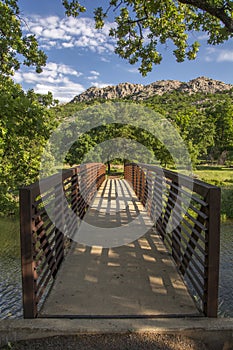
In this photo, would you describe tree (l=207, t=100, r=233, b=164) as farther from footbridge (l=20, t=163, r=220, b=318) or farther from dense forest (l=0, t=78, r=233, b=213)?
footbridge (l=20, t=163, r=220, b=318)

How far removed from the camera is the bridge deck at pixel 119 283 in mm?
2658

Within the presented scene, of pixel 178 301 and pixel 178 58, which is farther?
pixel 178 58

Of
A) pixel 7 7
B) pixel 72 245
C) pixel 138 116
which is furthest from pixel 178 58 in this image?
pixel 138 116

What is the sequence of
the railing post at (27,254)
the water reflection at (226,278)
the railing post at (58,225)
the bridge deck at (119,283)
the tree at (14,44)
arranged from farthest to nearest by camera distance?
the tree at (14,44), the water reflection at (226,278), the railing post at (58,225), the bridge deck at (119,283), the railing post at (27,254)

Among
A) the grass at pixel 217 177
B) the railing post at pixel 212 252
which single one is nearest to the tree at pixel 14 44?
the railing post at pixel 212 252

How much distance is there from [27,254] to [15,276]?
445 centimetres

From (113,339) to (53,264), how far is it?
4.33 feet

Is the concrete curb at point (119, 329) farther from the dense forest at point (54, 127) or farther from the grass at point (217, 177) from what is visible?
the grass at point (217, 177)

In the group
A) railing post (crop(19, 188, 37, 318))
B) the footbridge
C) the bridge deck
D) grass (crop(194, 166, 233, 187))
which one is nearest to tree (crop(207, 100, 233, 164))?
grass (crop(194, 166, 233, 187))

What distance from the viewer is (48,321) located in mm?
2395

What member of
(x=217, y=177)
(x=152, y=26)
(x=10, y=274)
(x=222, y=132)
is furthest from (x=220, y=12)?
(x=222, y=132)

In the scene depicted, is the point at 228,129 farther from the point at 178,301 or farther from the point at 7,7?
the point at 178,301

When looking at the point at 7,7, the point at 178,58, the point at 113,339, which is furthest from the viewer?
the point at 178,58

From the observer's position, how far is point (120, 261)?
12.7ft
